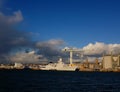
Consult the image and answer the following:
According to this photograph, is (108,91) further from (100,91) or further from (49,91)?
(49,91)

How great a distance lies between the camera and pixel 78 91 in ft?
206

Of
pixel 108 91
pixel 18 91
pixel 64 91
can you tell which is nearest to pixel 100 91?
pixel 108 91

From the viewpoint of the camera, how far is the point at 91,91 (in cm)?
6278

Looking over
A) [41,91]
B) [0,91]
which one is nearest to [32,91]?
[41,91]

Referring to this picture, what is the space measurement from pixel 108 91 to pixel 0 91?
22.1 m

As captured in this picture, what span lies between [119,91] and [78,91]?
27.9 ft

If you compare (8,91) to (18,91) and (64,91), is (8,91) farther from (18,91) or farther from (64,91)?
(64,91)

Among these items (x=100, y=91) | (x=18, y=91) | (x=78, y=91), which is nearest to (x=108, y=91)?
(x=100, y=91)

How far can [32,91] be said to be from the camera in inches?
2415

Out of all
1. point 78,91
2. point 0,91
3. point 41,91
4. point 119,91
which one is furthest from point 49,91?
point 119,91

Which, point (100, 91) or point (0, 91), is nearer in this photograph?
point (0, 91)

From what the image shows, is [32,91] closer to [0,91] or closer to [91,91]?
[0,91]

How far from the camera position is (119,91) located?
6272cm

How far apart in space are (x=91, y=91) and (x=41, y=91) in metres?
10.4
